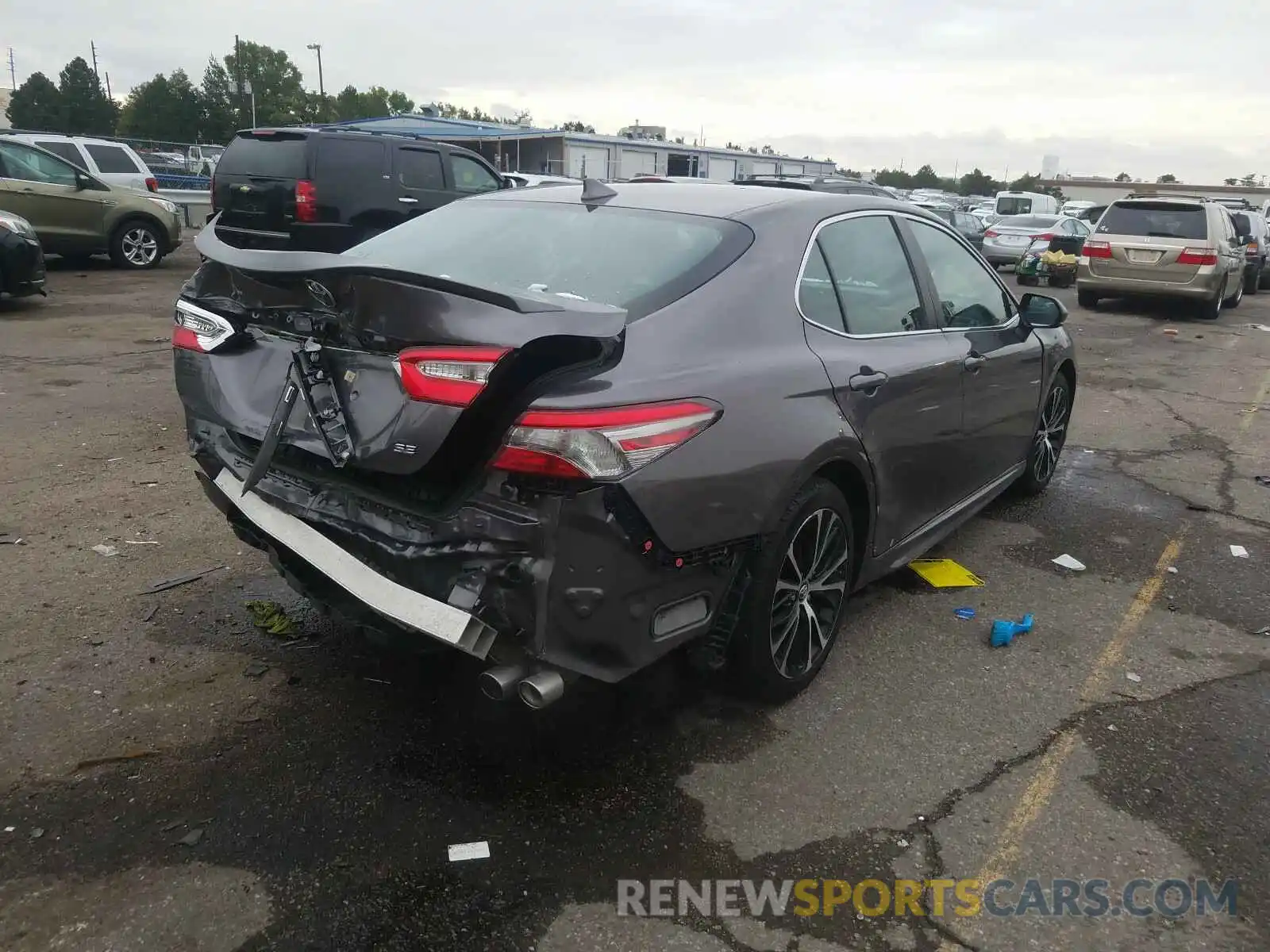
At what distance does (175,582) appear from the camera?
13.7 ft

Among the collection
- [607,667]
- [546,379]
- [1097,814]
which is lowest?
[1097,814]

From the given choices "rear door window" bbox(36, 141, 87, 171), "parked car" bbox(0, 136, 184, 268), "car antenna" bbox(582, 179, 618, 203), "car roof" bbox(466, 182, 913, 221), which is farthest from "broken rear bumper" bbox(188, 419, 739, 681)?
"rear door window" bbox(36, 141, 87, 171)

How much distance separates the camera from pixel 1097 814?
2906 mm

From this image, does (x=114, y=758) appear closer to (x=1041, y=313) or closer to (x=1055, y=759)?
(x=1055, y=759)

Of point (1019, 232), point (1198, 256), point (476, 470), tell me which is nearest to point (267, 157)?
point (476, 470)

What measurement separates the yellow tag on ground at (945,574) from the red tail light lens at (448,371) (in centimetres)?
274

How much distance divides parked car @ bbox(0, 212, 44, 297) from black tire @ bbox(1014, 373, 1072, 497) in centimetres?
1007

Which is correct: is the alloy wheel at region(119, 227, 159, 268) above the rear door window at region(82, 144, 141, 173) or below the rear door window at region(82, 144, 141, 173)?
below

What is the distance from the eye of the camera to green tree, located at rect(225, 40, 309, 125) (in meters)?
83.2

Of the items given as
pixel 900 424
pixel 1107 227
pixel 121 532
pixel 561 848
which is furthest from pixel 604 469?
pixel 1107 227

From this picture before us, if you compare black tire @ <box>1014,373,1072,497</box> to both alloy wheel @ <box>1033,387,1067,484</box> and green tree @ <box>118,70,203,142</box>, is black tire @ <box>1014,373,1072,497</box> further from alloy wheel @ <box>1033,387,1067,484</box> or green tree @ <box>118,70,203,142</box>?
green tree @ <box>118,70,203,142</box>

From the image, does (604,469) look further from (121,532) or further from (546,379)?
(121,532)

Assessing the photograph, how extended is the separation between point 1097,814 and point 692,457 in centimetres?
164

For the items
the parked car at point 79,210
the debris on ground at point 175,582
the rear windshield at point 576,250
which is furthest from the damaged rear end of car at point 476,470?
the parked car at point 79,210
